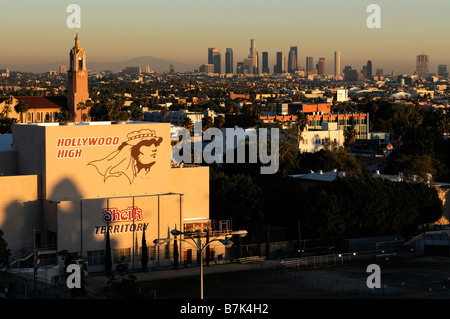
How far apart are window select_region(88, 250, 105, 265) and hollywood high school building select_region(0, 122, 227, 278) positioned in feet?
0.26

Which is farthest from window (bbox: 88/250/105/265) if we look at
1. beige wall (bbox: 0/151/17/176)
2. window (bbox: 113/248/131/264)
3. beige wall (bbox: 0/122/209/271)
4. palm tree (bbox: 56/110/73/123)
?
palm tree (bbox: 56/110/73/123)

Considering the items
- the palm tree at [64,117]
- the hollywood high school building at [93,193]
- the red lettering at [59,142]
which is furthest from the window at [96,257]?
the palm tree at [64,117]

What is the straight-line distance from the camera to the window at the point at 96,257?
70.1 metres

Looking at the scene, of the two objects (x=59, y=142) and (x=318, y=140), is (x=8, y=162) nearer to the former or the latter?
(x=59, y=142)

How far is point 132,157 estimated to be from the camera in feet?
246

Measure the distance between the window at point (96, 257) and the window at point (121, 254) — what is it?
1148mm

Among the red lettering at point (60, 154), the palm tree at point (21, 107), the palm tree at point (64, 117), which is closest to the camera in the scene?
the red lettering at point (60, 154)

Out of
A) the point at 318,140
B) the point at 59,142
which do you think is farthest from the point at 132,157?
the point at 318,140

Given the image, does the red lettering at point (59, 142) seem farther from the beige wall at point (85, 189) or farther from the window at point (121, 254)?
the window at point (121, 254)

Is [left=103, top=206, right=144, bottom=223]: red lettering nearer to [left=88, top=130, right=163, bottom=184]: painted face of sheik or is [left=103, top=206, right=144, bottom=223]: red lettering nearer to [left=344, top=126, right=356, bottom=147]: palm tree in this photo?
[left=88, top=130, right=163, bottom=184]: painted face of sheik

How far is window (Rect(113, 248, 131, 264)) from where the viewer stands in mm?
71562

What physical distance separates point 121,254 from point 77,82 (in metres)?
120

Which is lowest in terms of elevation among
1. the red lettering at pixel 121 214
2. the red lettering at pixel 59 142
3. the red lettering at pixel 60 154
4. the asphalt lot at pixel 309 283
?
the asphalt lot at pixel 309 283
